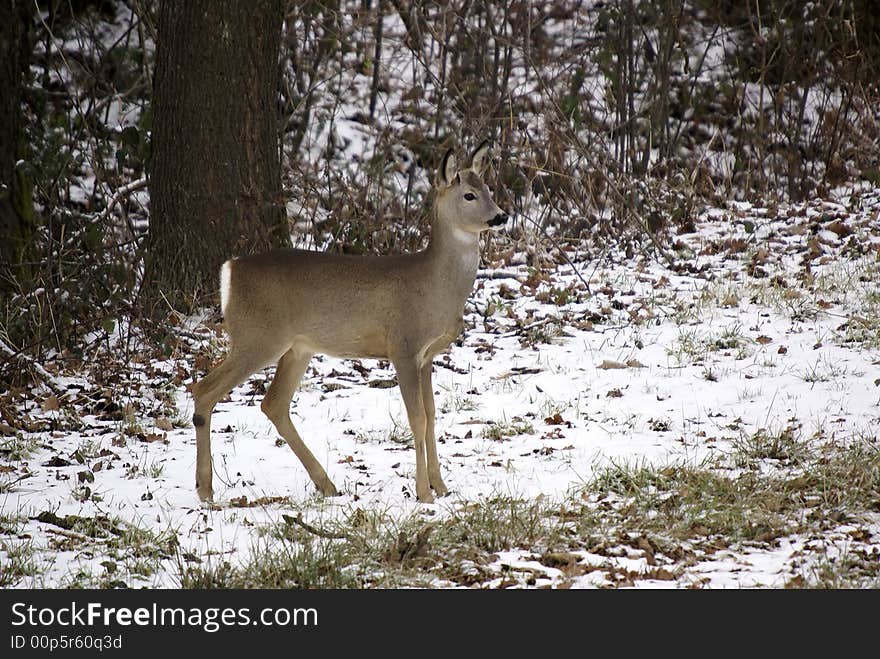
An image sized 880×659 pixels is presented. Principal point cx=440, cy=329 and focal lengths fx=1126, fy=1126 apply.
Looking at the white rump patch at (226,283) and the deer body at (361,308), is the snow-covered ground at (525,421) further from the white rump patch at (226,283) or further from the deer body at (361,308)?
the white rump patch at (226,283)

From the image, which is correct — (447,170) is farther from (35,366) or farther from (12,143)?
(12,143)

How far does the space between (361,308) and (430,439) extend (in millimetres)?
777

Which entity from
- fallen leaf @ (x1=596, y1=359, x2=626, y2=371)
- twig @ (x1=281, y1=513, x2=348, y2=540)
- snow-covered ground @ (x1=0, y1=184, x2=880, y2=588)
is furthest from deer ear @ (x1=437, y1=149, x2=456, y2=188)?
fallen leaf @ (x1=596, y1=359, x2=626, y2=371)

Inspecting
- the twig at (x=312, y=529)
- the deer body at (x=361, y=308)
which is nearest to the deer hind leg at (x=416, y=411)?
the deer body at (x=361, y=308)

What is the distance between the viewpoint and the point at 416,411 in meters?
5.80

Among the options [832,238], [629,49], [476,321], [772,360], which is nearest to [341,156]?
[629,49]

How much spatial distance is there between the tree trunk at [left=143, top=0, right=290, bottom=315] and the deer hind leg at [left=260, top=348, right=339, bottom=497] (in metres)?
2.57

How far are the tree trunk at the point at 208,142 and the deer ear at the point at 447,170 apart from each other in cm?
304

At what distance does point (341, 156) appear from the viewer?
13070mm

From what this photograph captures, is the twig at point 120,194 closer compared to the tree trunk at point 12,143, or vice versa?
the tree trunk at point 12,143

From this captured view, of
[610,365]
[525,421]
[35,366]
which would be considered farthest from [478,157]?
[35,366]

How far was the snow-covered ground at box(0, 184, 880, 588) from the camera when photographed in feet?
15.9

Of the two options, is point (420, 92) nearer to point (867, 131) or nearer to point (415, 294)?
point (867, 131)

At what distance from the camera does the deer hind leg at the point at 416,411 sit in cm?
570
